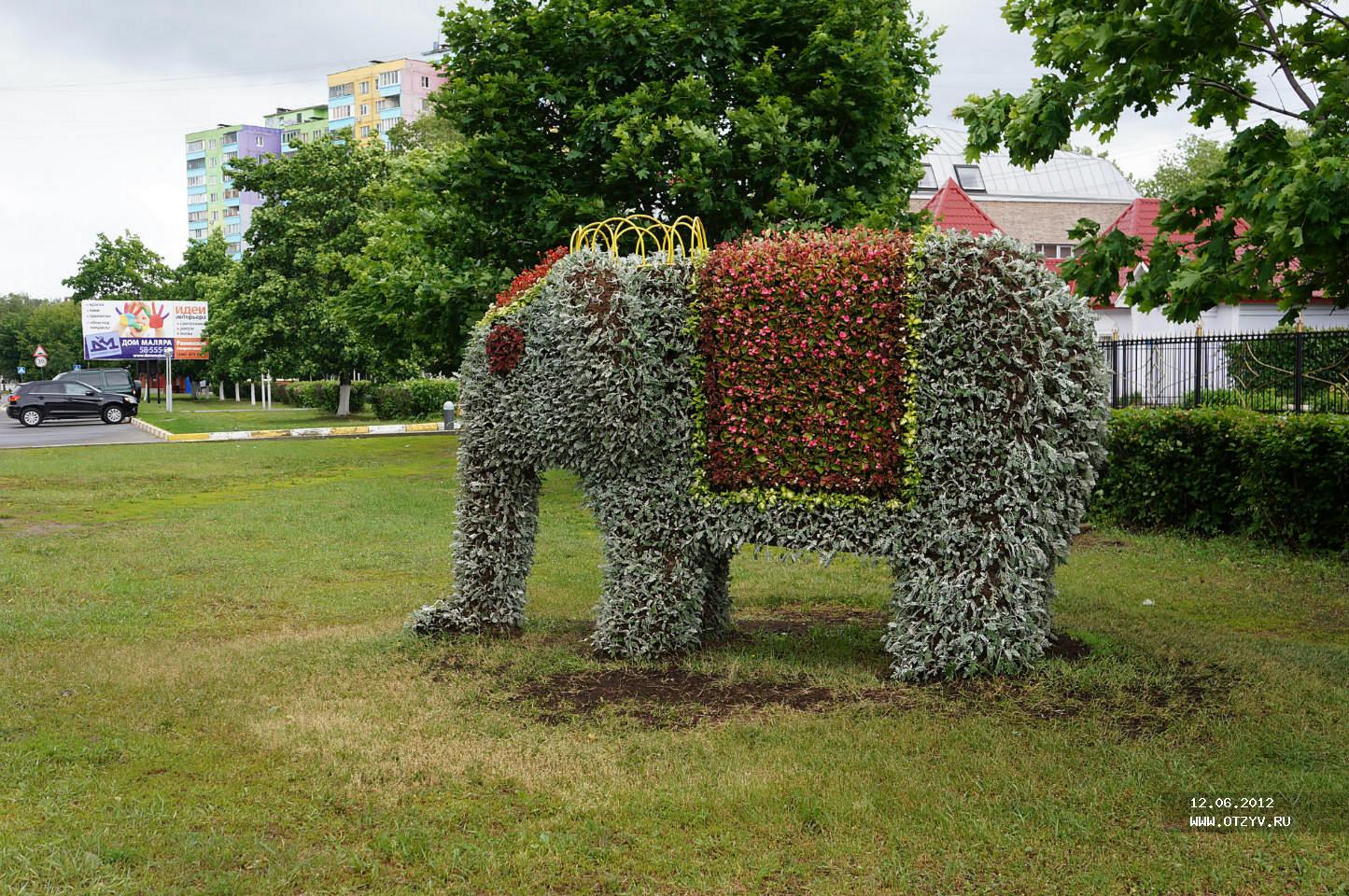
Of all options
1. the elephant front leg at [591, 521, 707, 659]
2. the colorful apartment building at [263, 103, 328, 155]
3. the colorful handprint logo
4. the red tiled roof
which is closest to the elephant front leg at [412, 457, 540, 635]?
the elephant front leg at [591, 521, 707, 659]

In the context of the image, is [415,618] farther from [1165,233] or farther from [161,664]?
[1165,233]

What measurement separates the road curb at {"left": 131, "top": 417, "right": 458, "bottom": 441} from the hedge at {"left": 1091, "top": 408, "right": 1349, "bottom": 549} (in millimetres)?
23641

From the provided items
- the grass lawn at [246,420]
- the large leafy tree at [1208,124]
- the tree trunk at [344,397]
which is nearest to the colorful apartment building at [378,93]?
the grass lawn at [246,420]

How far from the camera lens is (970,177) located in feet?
151

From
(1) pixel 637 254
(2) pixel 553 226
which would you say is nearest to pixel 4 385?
(2) pixel 553 226

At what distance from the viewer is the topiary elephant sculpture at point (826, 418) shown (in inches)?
250

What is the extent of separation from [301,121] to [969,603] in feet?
402

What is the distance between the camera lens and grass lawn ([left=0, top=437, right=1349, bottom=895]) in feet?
14.2

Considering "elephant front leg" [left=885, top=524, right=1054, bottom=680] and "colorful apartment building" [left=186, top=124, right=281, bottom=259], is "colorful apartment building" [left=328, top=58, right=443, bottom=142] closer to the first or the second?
"colorful apartment building" [left=186, top=124, right=281, bottom=259]

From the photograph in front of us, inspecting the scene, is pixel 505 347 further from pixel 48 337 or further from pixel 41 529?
pixel 48 337

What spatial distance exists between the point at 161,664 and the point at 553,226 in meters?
8.55

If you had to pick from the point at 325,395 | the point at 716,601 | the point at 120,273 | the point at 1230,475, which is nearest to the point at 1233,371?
the point at 1230,475

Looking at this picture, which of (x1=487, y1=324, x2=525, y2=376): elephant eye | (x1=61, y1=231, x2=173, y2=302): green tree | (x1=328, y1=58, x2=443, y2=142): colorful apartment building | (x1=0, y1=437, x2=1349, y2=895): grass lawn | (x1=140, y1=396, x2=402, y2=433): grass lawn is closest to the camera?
(x1=0, y1=437, x2=1349, y2=895): grass lawn

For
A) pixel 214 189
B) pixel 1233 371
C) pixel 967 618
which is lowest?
pixel 967 618
